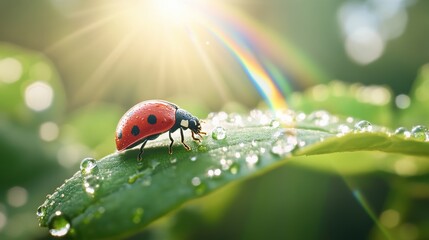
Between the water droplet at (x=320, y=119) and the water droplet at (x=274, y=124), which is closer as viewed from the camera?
the water droplet at (x=274, y=124)

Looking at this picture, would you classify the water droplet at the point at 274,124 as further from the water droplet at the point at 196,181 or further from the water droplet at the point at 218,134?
the water droplet at the point at 196,181

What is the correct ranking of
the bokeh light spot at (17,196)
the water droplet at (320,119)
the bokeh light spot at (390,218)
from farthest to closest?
the bokeh light spot at (17,196)
the bokeh light spot at (390,218)
the water droplet at (320,119)

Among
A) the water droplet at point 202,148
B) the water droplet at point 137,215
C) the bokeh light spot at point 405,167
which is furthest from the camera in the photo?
the bokeh light spot at point 405,167

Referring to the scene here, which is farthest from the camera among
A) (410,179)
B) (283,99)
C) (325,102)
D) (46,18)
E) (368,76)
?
(46,18)

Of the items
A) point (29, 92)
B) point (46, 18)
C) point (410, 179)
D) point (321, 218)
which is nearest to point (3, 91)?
point (29, 92)

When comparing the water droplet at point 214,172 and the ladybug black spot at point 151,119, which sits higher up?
the ladybug black spot at point 151,119

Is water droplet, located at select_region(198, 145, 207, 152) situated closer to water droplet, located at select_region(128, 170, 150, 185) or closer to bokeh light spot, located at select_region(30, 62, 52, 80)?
water droplet, located at select_region(128, 170, 150, 185)

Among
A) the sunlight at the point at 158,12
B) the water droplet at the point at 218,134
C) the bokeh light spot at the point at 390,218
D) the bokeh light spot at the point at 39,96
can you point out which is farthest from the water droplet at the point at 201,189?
the sunlight at the point at 158,12

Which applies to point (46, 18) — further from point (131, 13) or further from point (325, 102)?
point (325, 102)
